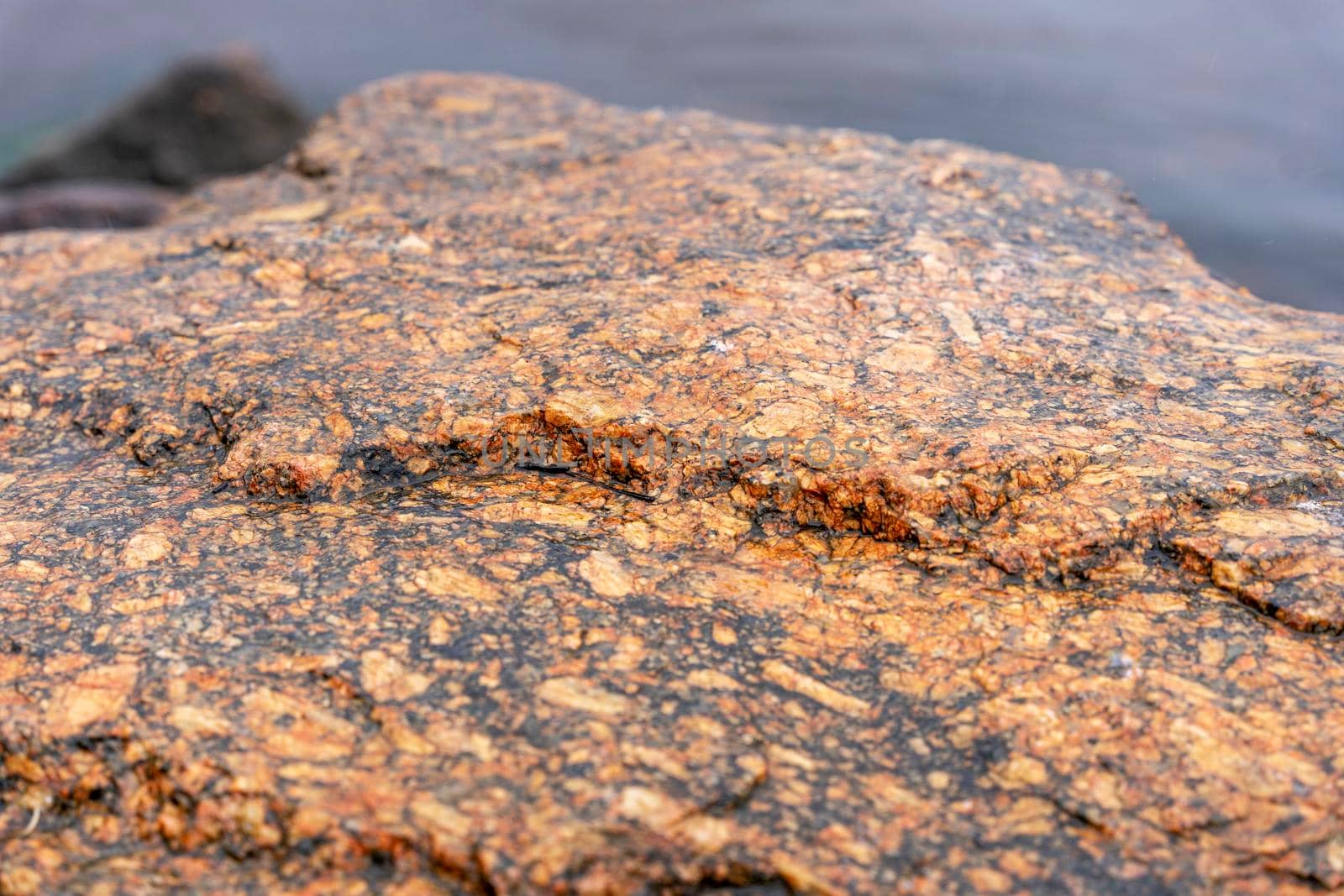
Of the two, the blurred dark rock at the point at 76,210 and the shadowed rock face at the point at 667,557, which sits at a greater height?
the shadowed rock face at the point at 667,557

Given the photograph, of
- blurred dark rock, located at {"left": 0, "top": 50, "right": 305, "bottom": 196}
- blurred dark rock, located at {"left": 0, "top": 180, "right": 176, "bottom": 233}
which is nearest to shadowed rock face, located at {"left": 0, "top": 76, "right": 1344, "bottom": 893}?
blurred dark rock, located at {"left": 0, "top": 180, "right": 176, "bottom": 233}

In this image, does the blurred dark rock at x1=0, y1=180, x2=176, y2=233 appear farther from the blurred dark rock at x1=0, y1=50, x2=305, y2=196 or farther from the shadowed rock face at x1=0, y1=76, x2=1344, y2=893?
the shadowed rock face at x1=0, y1=76, x2=1344, y2=893

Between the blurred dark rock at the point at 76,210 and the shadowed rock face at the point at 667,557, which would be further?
the blurred dark rock at the point at 76,210

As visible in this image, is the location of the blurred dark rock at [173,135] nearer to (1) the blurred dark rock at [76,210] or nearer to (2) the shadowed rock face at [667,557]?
(1) the blurred dark rock at [76,210]

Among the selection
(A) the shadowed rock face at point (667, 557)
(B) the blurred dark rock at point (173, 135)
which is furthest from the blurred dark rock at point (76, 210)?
(A) the shadowed rock face at point (667, 557)

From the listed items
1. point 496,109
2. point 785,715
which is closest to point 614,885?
point 785,715

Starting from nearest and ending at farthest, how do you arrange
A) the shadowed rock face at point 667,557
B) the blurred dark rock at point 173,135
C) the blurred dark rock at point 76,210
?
1. the shadowed rock face at point 667,557
2. the blurred dark rock at point 76,210
3. the blurred dark rock at point 173,135

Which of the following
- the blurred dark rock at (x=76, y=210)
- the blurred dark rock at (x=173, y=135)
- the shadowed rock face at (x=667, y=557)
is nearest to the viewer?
the shadowed rock face at (x=667, y=557)
